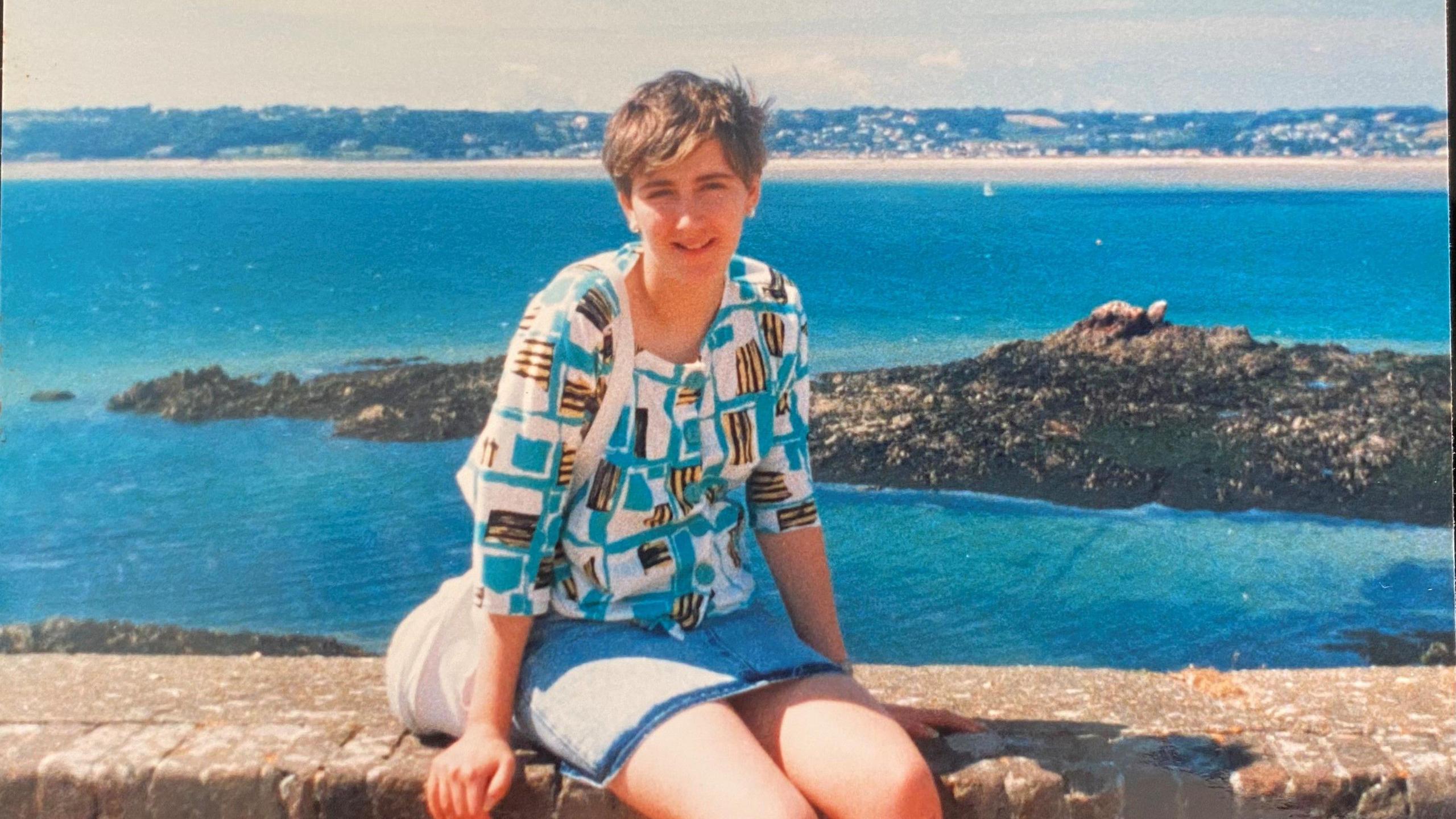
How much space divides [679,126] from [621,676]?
32.2 inches

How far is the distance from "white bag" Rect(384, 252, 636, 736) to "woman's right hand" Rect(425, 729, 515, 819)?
12 cm

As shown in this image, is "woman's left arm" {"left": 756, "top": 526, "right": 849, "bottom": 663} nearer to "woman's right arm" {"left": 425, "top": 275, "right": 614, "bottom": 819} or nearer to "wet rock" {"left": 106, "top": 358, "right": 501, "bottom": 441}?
"woman's right arm" {"left": 425, "top": 275, "right": 614, "bottom": 819}

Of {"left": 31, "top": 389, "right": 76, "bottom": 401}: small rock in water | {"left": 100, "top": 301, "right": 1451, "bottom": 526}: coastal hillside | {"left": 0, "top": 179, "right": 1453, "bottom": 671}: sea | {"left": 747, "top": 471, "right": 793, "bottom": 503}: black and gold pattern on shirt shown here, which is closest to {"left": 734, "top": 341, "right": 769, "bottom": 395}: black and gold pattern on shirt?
{"left": 747, "top": 471, "right": 793, "bottom": 503}: black and gold pattern on shirt

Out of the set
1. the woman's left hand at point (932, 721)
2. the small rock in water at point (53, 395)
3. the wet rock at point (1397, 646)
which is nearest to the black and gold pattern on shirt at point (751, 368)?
the woman's left hand at point (932, 721)

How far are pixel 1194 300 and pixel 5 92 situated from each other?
4.39 metres

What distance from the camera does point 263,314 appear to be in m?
5.16

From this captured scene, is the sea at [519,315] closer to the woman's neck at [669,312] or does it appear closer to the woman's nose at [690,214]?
the woman's neck at [669,312]

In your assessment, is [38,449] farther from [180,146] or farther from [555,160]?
[555,160]

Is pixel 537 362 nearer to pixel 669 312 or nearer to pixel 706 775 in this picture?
pixel 669 312

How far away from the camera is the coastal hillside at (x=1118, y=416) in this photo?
211 inches

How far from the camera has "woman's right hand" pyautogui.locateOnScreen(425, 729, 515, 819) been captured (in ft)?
6.50

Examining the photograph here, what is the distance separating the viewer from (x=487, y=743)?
2.01m

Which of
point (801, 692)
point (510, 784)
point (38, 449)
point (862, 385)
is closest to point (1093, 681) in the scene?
point (801, 692)

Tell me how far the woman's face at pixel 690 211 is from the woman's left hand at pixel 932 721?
2.70 ft
